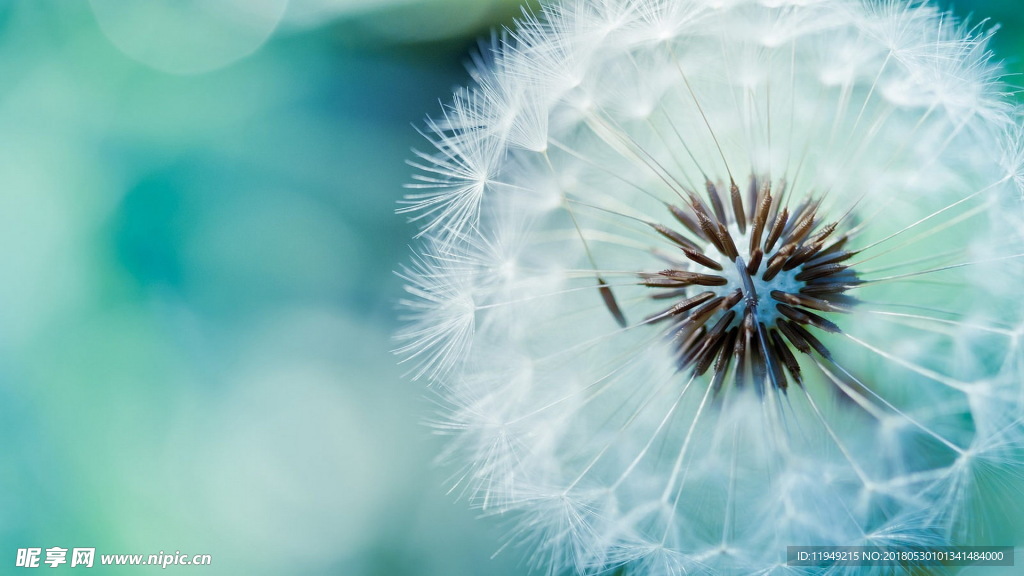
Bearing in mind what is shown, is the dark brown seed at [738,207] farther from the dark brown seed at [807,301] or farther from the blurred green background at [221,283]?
the blurred green background at [221,283]

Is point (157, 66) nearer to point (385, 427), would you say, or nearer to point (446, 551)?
point (385, 427)

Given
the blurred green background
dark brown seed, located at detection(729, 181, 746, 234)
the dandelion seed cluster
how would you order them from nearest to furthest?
the dandelion seed cluster → dark brown seed, located at detection(729, 181, 746, 234) → the blurred green background

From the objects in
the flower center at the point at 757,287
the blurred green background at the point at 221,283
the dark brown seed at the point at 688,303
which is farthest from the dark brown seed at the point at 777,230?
A: the blurred green background at the point at 221,283

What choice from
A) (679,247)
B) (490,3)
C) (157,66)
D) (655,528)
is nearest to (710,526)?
(655,528)

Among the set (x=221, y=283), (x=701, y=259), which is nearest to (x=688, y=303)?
(x=701, y=259)

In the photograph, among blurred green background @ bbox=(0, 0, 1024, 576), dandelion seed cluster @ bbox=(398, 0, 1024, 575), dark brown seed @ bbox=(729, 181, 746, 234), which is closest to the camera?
dandelion seed cluster @ bbox=(398, 0, 1024, 575)

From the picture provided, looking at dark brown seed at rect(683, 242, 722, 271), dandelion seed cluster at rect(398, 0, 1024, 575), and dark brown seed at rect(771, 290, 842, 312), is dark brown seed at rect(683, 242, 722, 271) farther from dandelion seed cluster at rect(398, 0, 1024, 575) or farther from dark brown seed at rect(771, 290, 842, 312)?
dark brown seed at rect(771, 290, 842, 312)

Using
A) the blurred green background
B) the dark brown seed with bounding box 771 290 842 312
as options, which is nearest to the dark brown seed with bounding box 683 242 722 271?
the dark brown seed with bounding box 771 290 842 312

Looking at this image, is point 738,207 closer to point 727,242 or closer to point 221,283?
point 727,242
